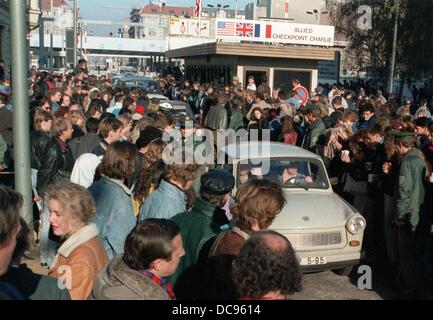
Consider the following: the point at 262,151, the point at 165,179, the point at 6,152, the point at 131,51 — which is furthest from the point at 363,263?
the point at 131,51

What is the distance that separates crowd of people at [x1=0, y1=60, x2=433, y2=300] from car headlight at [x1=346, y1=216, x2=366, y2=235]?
0.36 meters

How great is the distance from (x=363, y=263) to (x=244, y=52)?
1632cm

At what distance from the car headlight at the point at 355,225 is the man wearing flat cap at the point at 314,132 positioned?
11.0 feet

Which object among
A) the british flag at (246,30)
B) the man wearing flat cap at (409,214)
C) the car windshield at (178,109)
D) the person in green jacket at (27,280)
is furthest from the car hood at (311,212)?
the british flag at (246,30)

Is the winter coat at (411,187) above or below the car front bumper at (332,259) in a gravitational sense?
above

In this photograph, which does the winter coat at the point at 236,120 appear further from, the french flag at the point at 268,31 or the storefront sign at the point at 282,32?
the french flag at the point at 268,31

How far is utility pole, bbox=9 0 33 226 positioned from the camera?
5.74 metres

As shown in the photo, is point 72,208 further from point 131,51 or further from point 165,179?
point 131,51

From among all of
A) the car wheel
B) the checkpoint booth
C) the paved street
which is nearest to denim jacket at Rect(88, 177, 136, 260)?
the paved street

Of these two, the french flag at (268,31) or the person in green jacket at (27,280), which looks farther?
the french flag at (268,31)

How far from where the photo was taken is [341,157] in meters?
8.36

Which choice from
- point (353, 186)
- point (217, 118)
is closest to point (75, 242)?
point (353, 186)

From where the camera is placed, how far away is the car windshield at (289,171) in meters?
7.46
